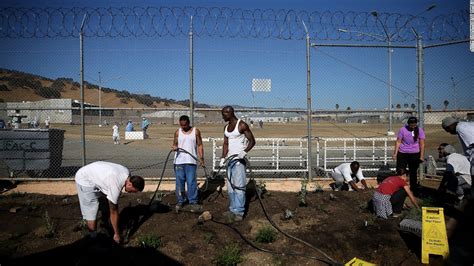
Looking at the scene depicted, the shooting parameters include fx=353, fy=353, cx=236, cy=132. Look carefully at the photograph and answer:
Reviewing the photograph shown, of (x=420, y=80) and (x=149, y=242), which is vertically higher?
(x=420, y=80)

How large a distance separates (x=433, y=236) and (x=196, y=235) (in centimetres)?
314

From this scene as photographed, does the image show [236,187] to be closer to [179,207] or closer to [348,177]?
[179,207]

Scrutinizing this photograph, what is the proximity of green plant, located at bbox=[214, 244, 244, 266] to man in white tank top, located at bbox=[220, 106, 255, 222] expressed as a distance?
144 cm

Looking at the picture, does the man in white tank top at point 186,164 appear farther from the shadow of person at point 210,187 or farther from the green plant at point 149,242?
the green plant at point 149,242

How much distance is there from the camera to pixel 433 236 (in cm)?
425

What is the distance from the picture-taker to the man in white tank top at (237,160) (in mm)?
6023

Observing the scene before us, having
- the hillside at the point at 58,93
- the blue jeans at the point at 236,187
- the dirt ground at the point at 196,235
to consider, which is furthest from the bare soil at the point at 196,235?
the hillside at the point at 58,93

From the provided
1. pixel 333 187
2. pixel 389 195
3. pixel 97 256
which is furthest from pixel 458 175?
pixel 97 256

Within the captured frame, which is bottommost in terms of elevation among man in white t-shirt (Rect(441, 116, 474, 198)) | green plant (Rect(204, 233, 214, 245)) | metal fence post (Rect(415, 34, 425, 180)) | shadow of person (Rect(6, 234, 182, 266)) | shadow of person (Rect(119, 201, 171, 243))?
shadow of person (Rect(6, 234, 182, 266))

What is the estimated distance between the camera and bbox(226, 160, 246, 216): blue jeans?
6.04 metres

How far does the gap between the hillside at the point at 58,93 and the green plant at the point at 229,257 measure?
126ft

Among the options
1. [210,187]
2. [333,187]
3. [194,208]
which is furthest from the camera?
[333,187]

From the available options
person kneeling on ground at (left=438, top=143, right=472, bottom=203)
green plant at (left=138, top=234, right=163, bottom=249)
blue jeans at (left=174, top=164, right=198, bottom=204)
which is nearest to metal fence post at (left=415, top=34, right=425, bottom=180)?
person kneeling on ground at (left=438, top=143, right=472, bottom=203)

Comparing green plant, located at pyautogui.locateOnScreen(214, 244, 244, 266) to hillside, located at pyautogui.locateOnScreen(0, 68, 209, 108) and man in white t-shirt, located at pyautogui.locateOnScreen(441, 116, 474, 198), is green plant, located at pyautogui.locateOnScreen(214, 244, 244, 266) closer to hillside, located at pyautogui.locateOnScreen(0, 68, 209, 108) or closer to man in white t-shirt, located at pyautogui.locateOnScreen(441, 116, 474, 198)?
man in white t-shirt, located at pyautogui.locateOnScreen(441, 116, 474, 198)
